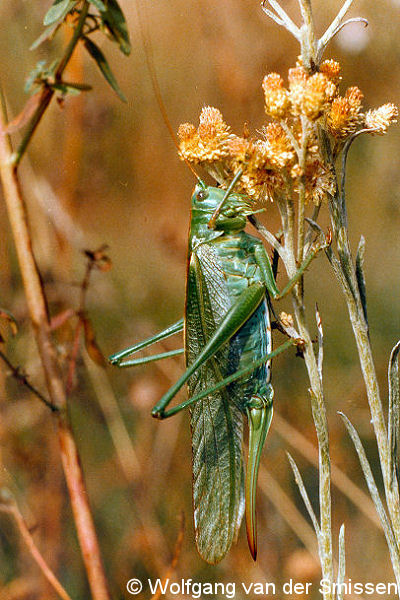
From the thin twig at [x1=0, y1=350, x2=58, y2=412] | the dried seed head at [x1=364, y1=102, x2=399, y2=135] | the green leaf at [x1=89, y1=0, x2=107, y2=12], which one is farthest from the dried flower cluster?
the thin twig at [x1=0, y1=350, x2=58, y2=412]

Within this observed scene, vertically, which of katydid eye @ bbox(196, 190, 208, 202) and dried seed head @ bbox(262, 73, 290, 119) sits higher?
dried seed head @ bbox(262, 73, 290, 119)

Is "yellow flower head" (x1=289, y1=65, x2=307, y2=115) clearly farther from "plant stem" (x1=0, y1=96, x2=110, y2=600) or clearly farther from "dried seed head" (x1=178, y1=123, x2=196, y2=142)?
"plant stem" (x1=0, y1=96, x2=110, y2=600)

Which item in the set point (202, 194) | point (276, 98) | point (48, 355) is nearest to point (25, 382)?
point (48, 355)

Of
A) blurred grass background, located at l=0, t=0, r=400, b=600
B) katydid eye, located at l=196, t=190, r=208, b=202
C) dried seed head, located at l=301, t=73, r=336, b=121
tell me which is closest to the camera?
dried seed head, located at l=301, t=73, r=336, b=121

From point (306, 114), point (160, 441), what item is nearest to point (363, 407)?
point (160, 441)

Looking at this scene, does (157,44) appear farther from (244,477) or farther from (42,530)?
(42,530)

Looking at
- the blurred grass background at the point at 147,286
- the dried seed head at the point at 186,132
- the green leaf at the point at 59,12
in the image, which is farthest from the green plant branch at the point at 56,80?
the blurred grass background at the point at 147,286

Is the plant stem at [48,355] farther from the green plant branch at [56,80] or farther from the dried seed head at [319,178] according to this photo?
the dried seed head at [319,178]
